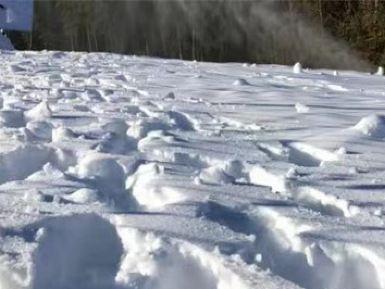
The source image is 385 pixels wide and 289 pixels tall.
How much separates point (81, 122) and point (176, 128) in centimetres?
65

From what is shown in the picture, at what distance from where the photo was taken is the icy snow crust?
2273 millimetres

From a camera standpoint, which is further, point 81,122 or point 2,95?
point 2,95

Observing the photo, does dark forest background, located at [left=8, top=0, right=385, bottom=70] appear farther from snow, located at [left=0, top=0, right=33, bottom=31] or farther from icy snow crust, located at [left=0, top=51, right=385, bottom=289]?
icy snow crust, located at [left=0, top=51, right=385, bottom=289]

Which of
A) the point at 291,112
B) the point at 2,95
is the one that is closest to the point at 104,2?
the point at 2,95

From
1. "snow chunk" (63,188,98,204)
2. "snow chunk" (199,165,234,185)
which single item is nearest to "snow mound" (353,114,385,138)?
"snow chunk" (199,165,234,185)

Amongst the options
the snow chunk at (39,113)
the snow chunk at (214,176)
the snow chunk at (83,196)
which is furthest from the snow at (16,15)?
the snow chunk at (83,196)

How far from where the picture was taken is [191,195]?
9.30ft

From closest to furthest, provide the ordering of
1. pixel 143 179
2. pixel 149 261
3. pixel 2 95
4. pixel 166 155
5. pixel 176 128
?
pixel 149 261, pixel 143 179, pixel 166 155, pixel 176 128, pixel 2 95

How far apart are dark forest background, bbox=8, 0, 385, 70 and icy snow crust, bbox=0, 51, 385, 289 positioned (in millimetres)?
10173

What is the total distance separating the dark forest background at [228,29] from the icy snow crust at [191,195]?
33.4ft

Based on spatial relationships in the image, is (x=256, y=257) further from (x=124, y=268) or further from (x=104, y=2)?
(x=104, y=2)

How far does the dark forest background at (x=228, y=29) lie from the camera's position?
15.0 meters

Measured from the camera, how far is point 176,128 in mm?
4270

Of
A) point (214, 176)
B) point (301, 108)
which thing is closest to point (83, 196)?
point (214, 176)
